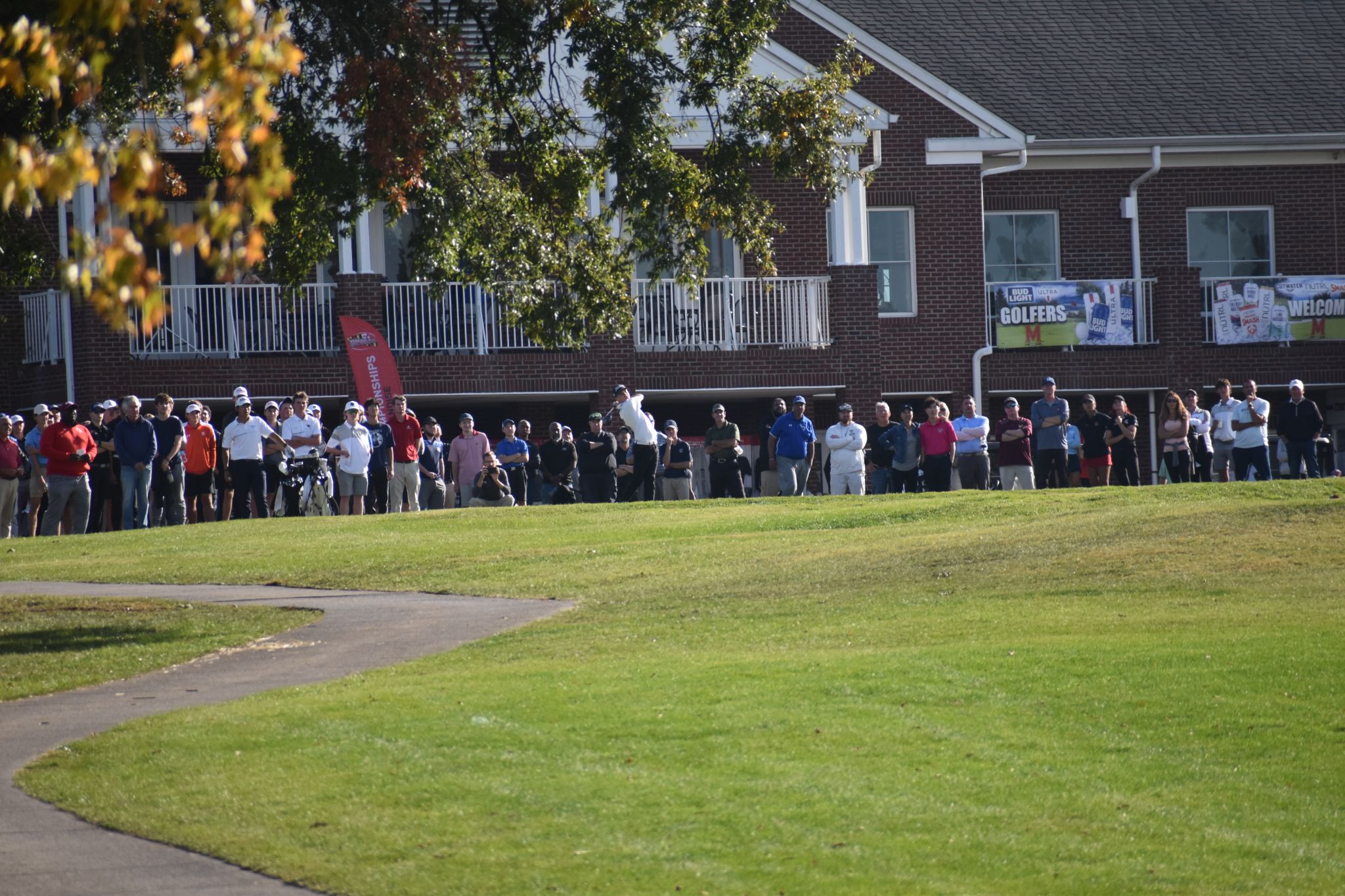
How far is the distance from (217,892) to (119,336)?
19082mm

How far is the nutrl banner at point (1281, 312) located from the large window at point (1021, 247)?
2970mm

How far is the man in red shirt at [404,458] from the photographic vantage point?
2172 cm

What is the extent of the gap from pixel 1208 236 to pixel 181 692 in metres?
23.8

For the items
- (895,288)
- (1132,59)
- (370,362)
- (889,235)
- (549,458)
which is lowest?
(549,458)

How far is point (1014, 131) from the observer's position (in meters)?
27.2

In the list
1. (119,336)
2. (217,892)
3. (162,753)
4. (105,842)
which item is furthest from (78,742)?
(119,336)

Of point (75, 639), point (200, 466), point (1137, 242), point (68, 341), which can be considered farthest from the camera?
point (1137, 242)

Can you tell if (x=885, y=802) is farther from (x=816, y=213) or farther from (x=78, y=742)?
(x=816, y=213)

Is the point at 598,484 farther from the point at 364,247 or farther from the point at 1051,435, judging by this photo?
the point at 1051,435

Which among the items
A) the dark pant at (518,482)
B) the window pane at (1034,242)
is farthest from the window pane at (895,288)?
the dark pant at (518,482)

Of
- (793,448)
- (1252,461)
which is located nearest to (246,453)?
(793,448)

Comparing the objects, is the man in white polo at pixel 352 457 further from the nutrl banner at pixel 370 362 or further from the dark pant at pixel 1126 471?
the dark pant at pixel 1126 471

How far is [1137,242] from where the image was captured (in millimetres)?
28719

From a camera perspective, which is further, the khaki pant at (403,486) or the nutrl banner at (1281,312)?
the nutrl banner at (1281,312)
